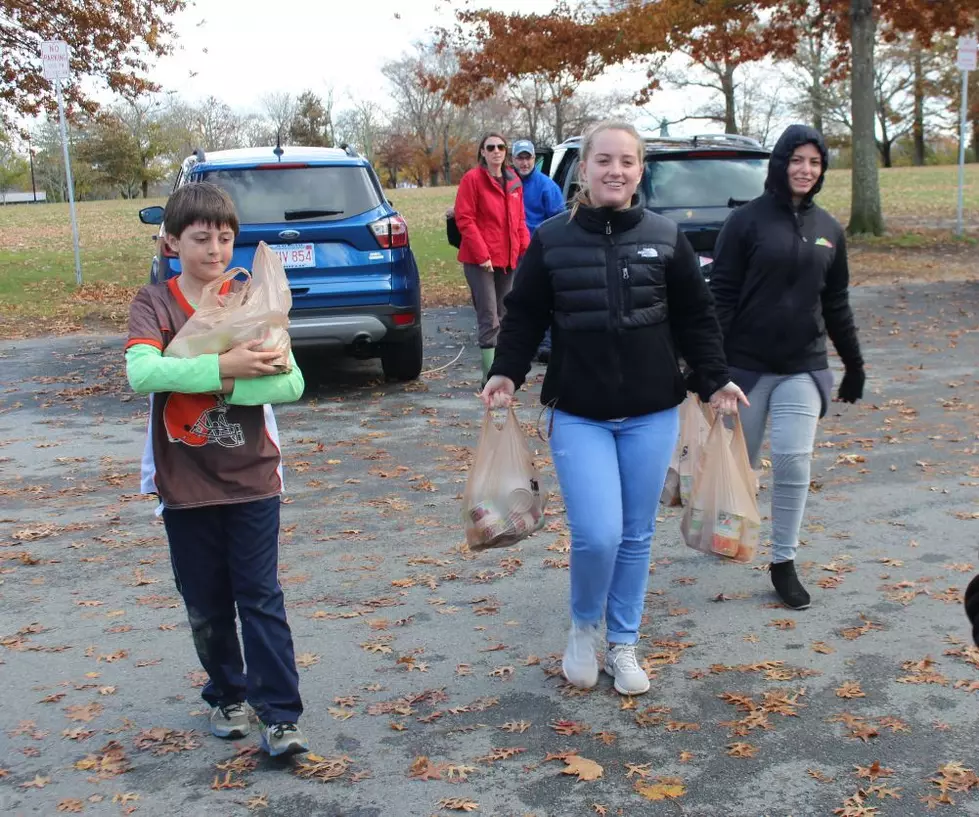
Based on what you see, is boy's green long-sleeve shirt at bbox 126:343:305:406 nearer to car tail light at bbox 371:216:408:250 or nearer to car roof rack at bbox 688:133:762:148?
car tail light at bbox 371:216:408:250

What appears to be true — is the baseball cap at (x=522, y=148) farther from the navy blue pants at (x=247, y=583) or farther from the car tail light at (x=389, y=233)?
the navy blue pants at (x=247, y=583)

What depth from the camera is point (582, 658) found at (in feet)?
13.2

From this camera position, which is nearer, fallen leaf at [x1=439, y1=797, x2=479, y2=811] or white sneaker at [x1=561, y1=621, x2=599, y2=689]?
fallen leaf at [x1=439, y1=797, x2=479, y2=811]

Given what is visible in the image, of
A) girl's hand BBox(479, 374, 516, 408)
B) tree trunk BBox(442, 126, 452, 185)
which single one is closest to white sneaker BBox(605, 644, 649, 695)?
girl's hand BBox(479, 374, 516, 408)

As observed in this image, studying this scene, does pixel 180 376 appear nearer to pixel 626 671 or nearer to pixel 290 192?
pixel 626 671

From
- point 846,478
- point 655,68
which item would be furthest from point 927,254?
point 846,478

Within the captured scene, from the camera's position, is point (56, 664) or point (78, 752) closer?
point (78, 752)

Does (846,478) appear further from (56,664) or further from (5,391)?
(5,391)

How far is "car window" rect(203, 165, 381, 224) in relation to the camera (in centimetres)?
890

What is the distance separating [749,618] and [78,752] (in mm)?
2587

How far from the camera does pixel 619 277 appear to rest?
12.5 ft

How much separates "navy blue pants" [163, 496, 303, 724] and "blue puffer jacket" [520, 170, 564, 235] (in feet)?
23.7

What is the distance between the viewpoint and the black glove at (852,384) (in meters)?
4.97

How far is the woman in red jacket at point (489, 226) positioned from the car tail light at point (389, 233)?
52cm
